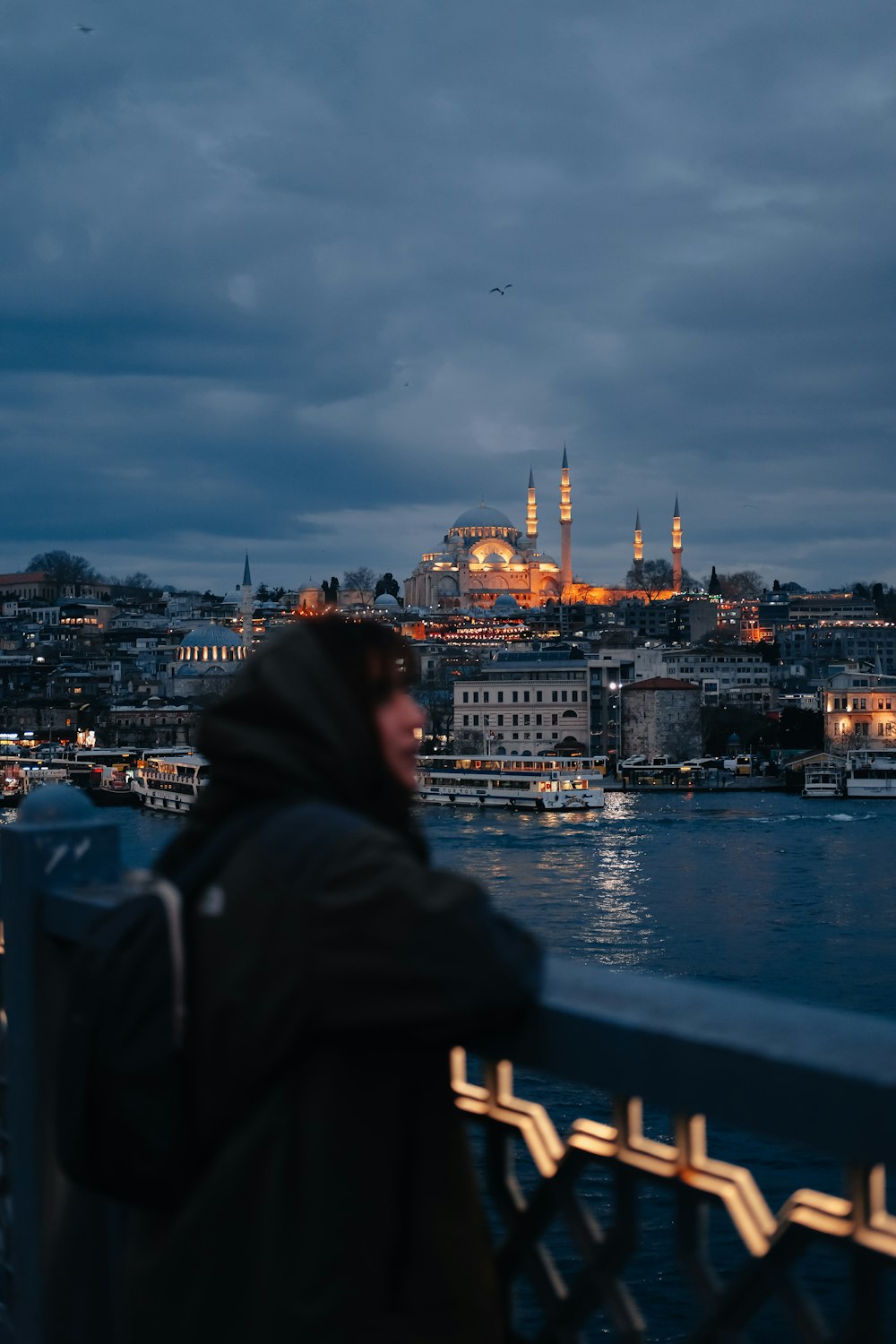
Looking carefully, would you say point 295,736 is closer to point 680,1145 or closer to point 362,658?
point 362,658

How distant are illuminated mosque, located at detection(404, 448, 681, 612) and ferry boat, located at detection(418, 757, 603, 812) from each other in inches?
1125

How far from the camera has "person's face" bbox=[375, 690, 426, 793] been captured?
0.70m

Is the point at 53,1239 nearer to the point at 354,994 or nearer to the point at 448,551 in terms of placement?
the point at 354,994

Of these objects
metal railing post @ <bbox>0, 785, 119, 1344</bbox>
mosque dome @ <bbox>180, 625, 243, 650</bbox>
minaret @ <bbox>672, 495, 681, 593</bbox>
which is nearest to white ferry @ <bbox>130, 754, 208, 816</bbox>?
mosque dome @ <bbox>180, 625, 243, 650</bbox>

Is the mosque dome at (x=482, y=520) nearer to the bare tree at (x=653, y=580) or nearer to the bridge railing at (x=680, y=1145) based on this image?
the bare tree at (x=653, y=580)

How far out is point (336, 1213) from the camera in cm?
61

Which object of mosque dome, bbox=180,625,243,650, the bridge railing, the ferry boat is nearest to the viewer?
the bridge railing

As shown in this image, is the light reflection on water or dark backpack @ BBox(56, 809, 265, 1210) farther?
the light reflection on water

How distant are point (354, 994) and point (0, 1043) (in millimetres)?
599

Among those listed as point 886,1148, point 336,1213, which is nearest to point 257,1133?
point 336,1213

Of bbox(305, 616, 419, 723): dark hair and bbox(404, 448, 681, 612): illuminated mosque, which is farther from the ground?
bbox(404, 448, 681, 612): illuminated mosque

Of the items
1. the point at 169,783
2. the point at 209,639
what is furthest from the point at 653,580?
the point at 169,783

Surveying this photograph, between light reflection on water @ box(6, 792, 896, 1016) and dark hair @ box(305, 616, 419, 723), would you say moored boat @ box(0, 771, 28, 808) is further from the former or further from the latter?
dark hair @ box(305, 616, 419, 723)

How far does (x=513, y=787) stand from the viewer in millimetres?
20844
